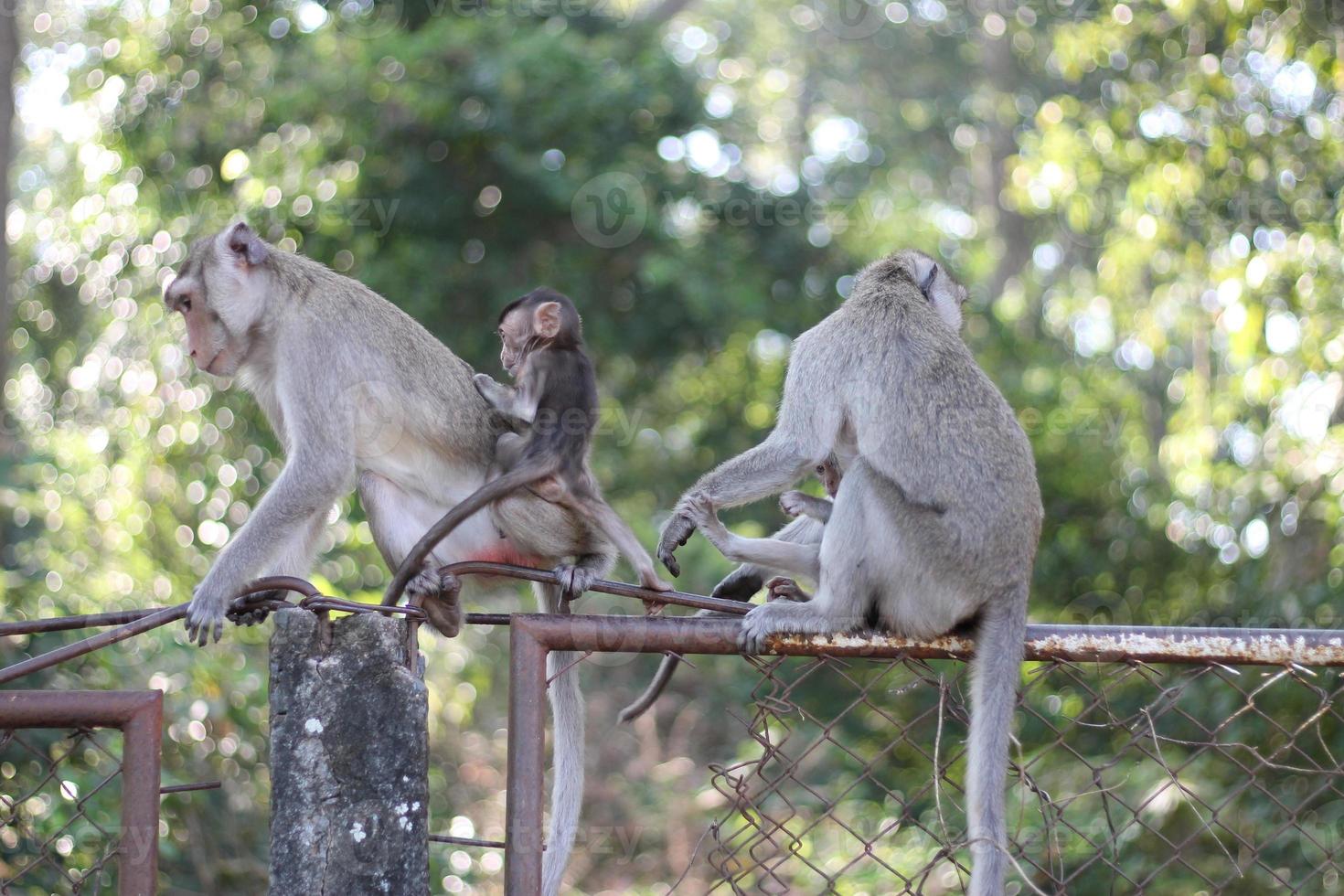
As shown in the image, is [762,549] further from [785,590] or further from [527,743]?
[527,743]

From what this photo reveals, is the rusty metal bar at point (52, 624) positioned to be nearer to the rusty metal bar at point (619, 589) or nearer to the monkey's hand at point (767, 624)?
the rusty metal bar at point (619, 589)

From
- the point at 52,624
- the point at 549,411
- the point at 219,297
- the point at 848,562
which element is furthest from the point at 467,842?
the point at 219,297

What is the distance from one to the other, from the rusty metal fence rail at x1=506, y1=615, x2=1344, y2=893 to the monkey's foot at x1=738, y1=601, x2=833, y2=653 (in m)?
0.05

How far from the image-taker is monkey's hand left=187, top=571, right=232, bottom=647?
298 centimetres

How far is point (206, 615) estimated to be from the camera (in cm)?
303

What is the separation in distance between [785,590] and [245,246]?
6.13 feet

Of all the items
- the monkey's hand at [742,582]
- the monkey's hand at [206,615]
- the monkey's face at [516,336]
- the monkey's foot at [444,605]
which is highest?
the monkey's foot at [444,605]

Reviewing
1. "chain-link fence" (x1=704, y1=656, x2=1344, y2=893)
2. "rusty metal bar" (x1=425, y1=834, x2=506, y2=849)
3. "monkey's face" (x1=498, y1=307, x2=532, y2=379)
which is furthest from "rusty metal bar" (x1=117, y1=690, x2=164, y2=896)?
"monkey's face" (x1=498, y1=307, x2=532, y2=379)

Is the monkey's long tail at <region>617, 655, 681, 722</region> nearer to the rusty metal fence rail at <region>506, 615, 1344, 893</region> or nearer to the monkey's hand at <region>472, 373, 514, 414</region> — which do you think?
the rusty metal fence rail at <region>506, 615, 1344, 893</region>

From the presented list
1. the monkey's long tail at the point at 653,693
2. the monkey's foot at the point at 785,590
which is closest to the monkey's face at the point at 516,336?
the monkey's foot at the point at 785,590

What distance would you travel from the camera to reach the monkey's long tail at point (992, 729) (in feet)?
8.60

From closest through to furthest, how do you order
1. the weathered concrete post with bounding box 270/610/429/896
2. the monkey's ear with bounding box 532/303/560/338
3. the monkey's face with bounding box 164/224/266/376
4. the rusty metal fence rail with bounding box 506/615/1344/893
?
the weathered concrete post with bounding box 270/610/429/896
the rusty metal fence rail with bounding box 506/615/1344/893
the monkey's face with bounding box 164/224/266/376
the monkey's ear with bounding box 532/303/560/338

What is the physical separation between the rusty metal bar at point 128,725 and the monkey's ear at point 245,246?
199cm

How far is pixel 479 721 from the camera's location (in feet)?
36.4
